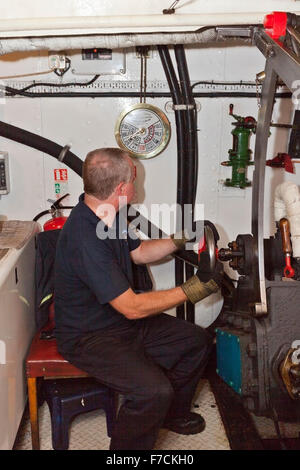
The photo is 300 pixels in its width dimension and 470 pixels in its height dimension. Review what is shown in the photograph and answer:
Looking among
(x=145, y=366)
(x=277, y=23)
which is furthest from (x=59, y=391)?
(x=277, y=23)

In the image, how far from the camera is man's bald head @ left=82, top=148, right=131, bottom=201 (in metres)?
2.28

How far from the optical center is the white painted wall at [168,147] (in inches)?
127

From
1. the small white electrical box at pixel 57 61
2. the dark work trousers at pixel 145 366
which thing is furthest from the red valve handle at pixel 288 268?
the small white electrical box at pixel 57 61

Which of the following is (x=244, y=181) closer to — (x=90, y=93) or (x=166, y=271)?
(x=166, y=271)

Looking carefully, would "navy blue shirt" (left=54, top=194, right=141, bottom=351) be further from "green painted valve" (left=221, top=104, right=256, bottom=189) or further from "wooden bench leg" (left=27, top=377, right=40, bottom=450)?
"green painted valve" (left=221, top=104, right=256, bottom=189)

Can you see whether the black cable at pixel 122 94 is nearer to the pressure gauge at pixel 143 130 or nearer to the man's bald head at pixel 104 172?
the pressure gauge at pixel 143 130

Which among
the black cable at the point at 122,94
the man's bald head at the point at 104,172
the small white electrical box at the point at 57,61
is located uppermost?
the small white electrical box at the point at 57,61

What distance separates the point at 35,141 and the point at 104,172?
104 centimetres

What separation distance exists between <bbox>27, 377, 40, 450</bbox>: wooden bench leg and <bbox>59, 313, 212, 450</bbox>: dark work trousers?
0.73 ft

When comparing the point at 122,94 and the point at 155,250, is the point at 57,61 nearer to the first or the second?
the point at 122,94

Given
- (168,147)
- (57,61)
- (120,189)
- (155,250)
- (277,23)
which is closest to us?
(277,23)

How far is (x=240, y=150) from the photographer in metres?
3.24

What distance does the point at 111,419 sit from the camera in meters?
2.54

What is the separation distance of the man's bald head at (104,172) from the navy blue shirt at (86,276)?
4.2 inches
